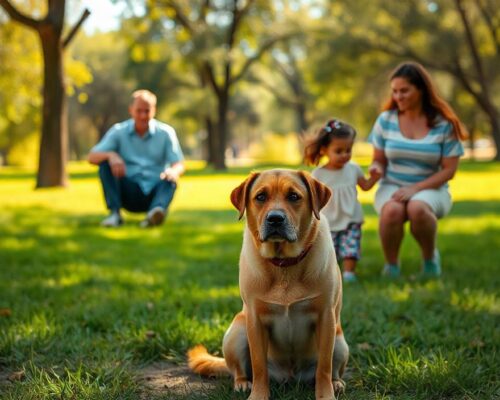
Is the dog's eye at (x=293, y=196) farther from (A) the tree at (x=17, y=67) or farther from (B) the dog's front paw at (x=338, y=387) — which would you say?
(A) the tree at (x=17, y=67)

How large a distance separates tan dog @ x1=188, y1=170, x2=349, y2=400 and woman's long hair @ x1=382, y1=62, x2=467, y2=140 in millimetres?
3042

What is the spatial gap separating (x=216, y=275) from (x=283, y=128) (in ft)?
265

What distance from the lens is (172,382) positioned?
3.32 m

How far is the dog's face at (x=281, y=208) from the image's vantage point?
2.83 metres

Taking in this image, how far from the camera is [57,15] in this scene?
14.8 meters

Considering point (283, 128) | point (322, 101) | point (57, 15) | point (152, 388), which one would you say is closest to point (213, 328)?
point (152, 388)

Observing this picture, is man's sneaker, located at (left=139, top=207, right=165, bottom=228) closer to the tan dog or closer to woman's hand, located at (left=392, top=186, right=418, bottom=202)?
woman's hand, located at (left=392, top=186, right=418, bottom=202)

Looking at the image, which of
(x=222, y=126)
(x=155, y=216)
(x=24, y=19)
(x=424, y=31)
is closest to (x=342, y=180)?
(x=155, y=216)

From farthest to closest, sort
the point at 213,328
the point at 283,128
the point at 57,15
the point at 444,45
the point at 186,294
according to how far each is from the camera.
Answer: the point at 283,128 → the point at 444,45 → the point at 57,15 → the point at 186,294 → the point at 213,328

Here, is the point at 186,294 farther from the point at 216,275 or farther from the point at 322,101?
the point at 322,101

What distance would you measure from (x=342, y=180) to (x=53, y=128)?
12956mm

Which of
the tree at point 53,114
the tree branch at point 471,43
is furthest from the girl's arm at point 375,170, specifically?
the tree branch at point 471,43

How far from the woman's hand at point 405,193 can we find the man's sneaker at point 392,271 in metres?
0.70

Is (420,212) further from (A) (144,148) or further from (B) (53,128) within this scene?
(B) (53,128)
